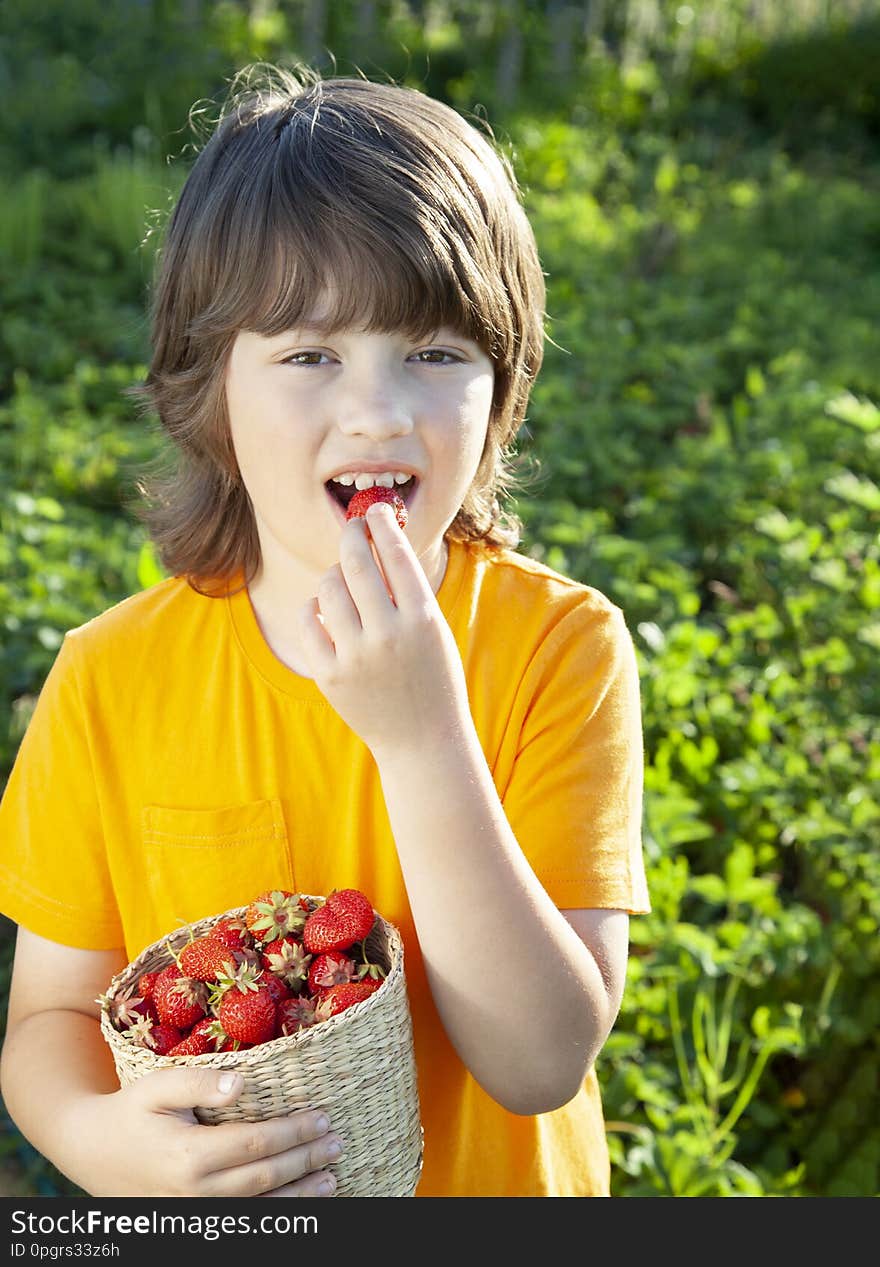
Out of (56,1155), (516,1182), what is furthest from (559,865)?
(56,1155)

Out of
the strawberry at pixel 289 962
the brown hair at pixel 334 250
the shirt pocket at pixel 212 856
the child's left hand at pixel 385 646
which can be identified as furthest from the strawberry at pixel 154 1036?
the brown hair at pixel 334 250

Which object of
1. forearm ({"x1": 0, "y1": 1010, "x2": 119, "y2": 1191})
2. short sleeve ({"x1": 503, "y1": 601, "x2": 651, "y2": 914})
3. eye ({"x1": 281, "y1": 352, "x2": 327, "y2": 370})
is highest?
eye ({"x1": 281, "y1": 352, "x2": 327, "y2": 370})

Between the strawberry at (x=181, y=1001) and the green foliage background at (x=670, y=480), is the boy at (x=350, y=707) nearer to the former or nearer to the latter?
the strawberry at (x=181, y=1001)

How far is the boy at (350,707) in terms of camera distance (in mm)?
1271

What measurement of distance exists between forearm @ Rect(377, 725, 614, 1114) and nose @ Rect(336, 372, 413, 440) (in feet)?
1.00

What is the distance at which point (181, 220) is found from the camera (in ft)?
5.17

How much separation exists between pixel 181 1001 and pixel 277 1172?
19cm

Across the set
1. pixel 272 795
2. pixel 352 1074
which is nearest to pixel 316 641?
pixel 272 795

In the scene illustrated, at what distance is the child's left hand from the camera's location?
1255 mm

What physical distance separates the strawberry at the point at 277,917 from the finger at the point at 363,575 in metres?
0.31

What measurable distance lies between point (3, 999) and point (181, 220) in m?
1.56

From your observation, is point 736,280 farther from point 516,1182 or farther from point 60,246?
point 516,1182

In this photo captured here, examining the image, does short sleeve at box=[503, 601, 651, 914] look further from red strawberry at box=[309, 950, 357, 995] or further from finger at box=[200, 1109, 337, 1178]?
finger at box=[200, 1109, 337, 1178]

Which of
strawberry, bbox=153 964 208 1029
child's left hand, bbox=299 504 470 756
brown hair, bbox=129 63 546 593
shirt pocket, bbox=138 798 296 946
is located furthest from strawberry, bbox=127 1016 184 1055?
brown hair, bbox=129 63 546 593
